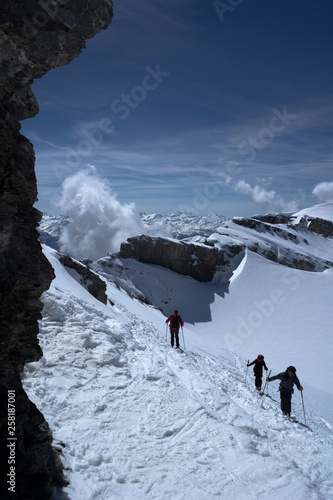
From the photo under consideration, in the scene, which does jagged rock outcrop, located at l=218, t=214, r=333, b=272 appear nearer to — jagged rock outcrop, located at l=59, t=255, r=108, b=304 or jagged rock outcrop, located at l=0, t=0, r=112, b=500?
jagged rock outcrop, located at l=59, t=255, r=108, b=304

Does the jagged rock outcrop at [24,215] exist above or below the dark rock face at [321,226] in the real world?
below

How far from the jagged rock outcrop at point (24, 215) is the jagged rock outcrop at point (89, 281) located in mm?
15982

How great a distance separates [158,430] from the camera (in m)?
Result: 7.95

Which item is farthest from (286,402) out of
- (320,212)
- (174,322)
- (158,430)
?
(320,212)

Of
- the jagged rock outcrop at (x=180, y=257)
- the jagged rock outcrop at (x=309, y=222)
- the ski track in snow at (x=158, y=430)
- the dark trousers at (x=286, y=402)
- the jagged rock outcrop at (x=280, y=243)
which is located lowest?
the ski track in snow at (x=158, y=430)

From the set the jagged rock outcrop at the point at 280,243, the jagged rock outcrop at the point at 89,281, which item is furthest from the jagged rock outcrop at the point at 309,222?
the jagged rock outcrop at the point at 89,281

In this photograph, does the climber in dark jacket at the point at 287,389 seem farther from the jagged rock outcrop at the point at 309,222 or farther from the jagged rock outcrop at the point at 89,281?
the jagged rock outcrop at the point at 309,222

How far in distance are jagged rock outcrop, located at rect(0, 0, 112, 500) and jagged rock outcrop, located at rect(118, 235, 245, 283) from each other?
5228 cm

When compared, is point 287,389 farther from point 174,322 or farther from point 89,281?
point 89,281

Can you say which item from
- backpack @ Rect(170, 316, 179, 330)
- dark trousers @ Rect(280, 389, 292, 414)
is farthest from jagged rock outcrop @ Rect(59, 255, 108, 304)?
dark trousers @ Rect(280, 389, 292, 414)

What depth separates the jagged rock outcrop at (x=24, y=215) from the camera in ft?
16.3

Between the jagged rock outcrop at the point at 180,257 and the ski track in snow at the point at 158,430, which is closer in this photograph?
the ski track in snow at the point at 158,430

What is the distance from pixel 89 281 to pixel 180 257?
124 ft

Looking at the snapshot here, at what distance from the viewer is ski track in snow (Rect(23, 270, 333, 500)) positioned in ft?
20.5
